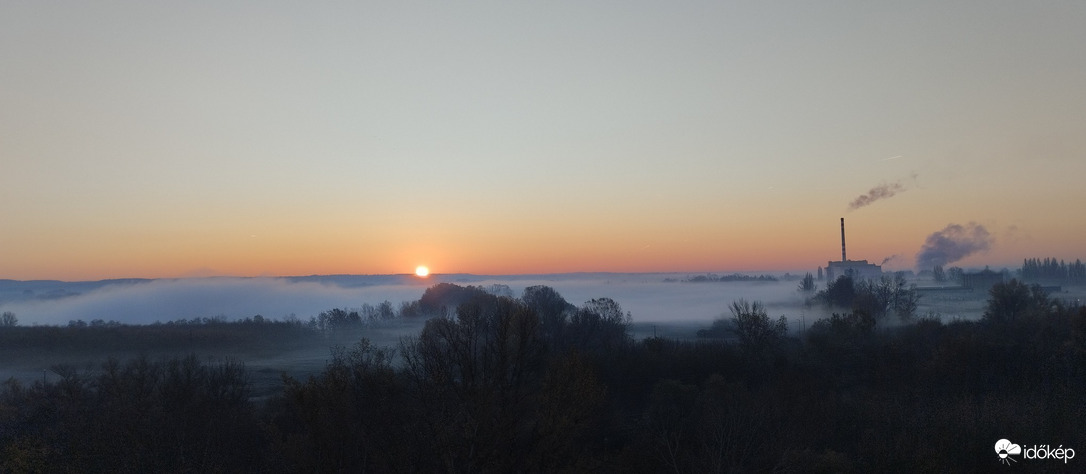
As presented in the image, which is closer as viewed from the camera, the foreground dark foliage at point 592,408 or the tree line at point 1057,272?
the foreground dark foliage at point 592,408

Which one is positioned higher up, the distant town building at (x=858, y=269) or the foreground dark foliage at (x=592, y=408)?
the distant town building at (x=858, y=269)

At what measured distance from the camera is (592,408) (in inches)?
1455

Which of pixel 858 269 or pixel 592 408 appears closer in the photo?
pixel 592 408

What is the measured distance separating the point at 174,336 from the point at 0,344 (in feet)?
75.4

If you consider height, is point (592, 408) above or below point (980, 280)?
below

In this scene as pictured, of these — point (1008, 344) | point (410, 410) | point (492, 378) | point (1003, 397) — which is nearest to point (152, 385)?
point (410, 410)

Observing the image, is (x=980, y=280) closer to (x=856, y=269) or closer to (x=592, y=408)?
(x=856, y=269)

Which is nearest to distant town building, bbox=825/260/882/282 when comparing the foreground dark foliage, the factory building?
the factory building

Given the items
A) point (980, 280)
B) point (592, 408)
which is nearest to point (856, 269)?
point (980, 280)

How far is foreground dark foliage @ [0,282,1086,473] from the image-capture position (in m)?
29.7

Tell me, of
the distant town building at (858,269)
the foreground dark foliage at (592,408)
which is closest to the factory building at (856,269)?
the distant town building at (858,269)

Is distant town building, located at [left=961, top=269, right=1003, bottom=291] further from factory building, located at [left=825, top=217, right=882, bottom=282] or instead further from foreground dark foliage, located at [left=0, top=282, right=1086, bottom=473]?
foreground dark foliage, located at [left=0, top=282, right=1086, bottom=473]

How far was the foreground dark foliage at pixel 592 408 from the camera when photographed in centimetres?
2969

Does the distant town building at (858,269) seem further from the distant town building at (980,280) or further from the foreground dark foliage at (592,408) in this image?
the foreground dark foliage at (592,408)
